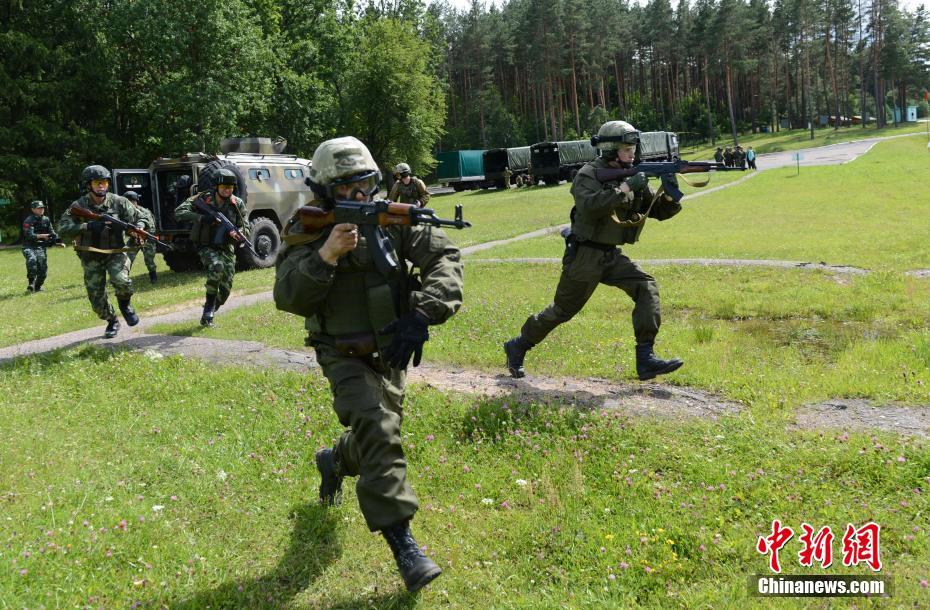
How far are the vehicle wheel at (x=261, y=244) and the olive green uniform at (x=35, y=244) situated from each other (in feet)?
13.4

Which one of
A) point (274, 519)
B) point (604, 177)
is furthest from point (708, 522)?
A: point (604, 177)

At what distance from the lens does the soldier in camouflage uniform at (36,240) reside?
51.3 feet

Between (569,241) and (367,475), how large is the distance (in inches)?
129

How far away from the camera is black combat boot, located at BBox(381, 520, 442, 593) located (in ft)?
10.8

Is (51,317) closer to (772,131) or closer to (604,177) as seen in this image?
(604,177)

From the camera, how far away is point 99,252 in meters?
A: 9.19

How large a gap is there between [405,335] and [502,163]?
4386 cm

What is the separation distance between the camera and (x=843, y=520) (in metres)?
3.71

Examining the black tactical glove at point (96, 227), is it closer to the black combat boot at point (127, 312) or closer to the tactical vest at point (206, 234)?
the black combat boot at point (127, 312)

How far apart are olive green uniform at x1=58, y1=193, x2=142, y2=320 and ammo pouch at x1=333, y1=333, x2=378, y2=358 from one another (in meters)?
6.67

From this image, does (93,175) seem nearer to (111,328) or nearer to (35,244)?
(111,328)

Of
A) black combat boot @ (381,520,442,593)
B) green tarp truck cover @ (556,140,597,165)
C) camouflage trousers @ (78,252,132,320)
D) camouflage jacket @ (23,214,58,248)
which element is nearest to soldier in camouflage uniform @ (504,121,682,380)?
black combat boot @ (381,520,442,593)

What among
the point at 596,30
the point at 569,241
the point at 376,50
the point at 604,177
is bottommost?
the point at 569,241

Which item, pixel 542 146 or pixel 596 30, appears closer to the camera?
pixel 542 146
